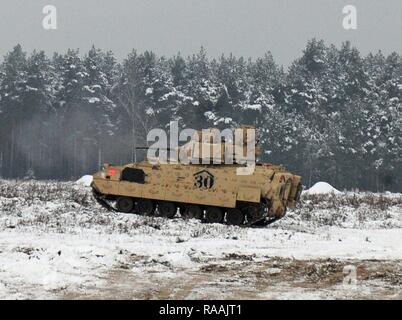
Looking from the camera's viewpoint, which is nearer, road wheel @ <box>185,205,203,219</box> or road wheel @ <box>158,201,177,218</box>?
road wheel @ <box>185,205,203,219</box>

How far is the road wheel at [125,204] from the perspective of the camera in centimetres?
2128

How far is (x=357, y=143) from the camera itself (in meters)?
56.6

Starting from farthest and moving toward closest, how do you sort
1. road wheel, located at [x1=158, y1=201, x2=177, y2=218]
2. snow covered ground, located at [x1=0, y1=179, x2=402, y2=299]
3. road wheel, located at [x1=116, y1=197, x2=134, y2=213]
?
road wheel, located at [x1=116, y1=197, x2=134, y2=213] → road wheel, located at [x1=158, y1=201, x2=177, y2=218] → snow covered ground, located at [x1=0, y1=179, x2=402, y2=299]

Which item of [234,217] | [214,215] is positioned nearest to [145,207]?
[214,215]

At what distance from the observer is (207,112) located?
191ft

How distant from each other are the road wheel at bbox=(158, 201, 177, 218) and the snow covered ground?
128 centimetres

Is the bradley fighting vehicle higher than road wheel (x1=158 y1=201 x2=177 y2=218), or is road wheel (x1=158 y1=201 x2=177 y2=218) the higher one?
the bradley fighting vehicle

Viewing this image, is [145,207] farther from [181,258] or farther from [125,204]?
[181,258]

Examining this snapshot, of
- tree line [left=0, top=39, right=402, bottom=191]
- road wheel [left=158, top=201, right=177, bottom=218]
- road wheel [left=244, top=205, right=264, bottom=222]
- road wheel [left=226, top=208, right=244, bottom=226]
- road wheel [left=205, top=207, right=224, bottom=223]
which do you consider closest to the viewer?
road wheel [left=244, top=205, right=264, bottom=222]

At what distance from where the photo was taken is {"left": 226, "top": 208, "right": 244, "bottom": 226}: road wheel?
20.1 m

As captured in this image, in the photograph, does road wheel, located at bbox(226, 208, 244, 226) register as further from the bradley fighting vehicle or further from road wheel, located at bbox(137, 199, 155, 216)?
road wheel, located at bbox(137, 199, 155, 216)

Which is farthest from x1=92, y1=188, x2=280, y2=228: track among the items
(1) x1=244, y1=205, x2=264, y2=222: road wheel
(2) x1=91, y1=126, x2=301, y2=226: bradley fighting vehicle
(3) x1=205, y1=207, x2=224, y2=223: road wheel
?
(3) x1=205, y1=207, x2=224, y2=223: road wheel

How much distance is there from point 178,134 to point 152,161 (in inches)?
1678

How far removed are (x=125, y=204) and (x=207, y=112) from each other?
123ft
